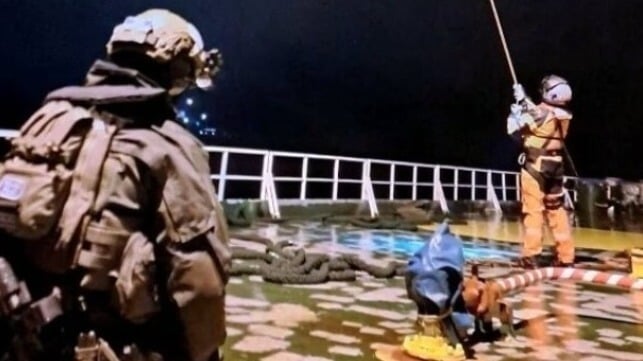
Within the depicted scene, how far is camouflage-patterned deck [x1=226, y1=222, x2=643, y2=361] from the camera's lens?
4965 mm

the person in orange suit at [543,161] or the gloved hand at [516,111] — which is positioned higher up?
the gloved hand at [516,111]

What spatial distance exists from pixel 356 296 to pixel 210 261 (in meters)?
4.48

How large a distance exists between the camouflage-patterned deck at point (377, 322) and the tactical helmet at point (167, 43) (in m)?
2.40

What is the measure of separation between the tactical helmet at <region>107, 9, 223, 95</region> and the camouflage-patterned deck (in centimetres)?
240

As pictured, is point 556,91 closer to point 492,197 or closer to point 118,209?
point 118,209

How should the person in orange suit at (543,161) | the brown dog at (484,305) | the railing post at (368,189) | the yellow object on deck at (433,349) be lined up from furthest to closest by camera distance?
the railing post at (368,189) → the person in orange suit at (543,161) → the brown dog at (484,305) → the yellow object on deck at (433,349)

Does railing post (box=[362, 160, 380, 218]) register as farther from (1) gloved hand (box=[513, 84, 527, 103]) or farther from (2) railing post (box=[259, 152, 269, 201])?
(1) gloved hand (box=[513, 84, 527, 103])

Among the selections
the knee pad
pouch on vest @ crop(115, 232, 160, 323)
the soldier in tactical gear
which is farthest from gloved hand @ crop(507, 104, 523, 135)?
pouch on vest @ crop(115, 232, 160, 323)

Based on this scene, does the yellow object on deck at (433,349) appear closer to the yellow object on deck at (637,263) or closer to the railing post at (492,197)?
the yellow object on deck at (637,263)

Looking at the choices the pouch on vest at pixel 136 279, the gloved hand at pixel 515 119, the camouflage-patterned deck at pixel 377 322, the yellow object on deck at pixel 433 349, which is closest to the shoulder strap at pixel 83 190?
the pouch on vest at pixel 136 279

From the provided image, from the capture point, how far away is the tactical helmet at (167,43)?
2441mm

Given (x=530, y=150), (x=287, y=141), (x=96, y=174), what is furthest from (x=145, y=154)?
(x=287, y=141)

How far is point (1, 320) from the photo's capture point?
2350mm

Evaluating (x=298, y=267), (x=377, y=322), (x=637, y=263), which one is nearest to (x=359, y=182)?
(x=637, y=263)
